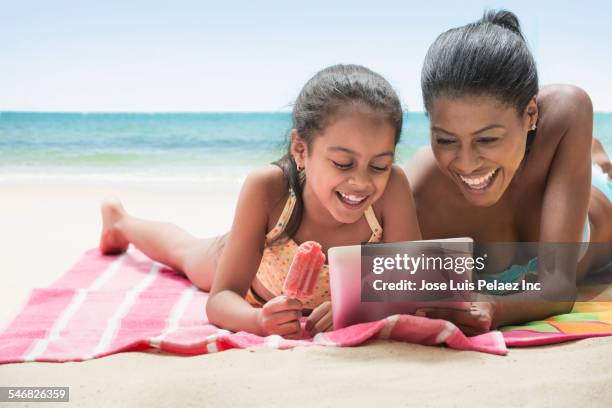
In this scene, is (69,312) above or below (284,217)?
below

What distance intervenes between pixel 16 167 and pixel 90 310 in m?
8.35

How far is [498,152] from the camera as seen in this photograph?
2.35 metres

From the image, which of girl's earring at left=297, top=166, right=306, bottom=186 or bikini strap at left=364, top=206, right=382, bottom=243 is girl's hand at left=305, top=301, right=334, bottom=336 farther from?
girl's earring at left=297, top=166, right=306, bottom=186

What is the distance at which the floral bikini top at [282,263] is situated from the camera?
2562mm

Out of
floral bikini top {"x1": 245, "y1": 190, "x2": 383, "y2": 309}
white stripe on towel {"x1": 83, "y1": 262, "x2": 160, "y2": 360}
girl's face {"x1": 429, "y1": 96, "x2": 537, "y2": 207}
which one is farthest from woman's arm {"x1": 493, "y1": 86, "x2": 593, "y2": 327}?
white stripe on towel {"x1": 83, "y1": 262, "x2": 160, "y2": 360}

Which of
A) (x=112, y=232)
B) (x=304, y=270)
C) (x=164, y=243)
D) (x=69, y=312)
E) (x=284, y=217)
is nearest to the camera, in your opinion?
(x=304, y=270)

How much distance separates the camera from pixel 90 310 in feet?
8.91

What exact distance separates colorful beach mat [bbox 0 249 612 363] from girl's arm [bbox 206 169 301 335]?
3.2 inches

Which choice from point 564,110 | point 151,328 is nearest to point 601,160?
point 564,110

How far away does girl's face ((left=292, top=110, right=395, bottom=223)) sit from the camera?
2213mm

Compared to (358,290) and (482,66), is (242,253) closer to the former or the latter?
(358,290)

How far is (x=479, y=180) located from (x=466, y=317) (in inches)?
20.4

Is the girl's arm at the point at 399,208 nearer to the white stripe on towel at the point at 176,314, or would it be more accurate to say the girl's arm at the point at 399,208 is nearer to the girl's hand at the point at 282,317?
the girl's hand at the point at 282,317

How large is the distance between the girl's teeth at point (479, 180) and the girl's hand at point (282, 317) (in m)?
0.75
